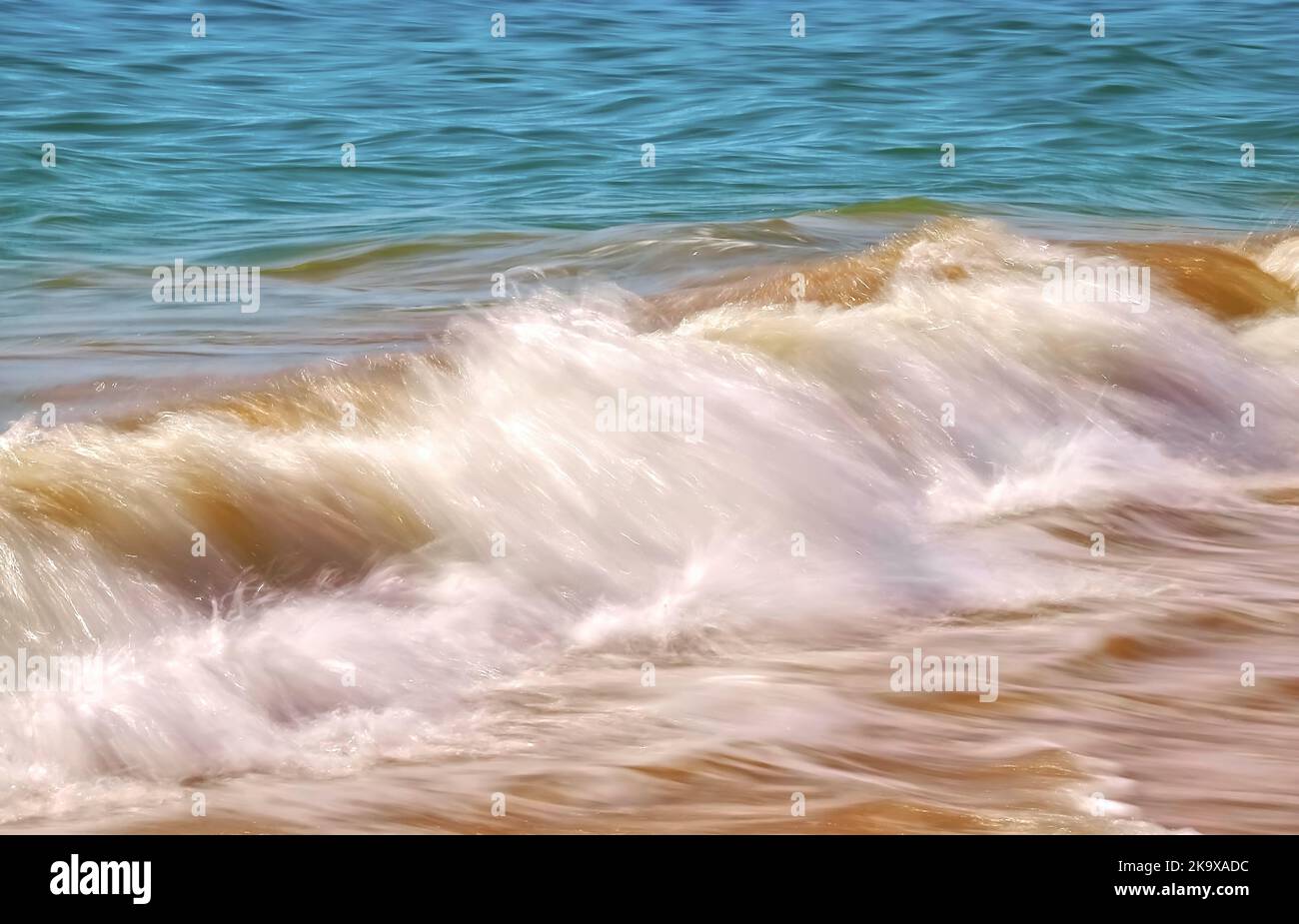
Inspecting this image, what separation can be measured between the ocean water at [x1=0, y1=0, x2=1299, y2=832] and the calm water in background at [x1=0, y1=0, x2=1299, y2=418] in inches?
3.4

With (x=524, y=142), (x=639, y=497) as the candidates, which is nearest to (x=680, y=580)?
(x=639, y=497)

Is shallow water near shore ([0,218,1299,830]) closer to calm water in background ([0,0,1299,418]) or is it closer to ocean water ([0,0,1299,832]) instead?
ocean water ([0,0,1299,832])

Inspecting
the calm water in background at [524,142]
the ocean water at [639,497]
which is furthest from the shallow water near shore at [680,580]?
the calm water in background at [524,142]

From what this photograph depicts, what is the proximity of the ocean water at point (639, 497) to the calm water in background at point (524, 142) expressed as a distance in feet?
0.29

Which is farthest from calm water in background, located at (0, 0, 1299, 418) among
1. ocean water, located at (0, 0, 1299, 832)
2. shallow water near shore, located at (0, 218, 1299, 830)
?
shallow water near shore, located at (0, 218, 1299, 830)

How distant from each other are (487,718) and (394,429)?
1.87m

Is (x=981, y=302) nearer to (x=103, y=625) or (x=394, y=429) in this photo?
(x=394, y=429)

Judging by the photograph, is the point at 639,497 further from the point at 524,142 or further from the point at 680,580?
the point at 524,142

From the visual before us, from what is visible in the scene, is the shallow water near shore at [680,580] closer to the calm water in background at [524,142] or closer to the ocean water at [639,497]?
the ocean water at [639,497]

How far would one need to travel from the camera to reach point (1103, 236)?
33.7 ft

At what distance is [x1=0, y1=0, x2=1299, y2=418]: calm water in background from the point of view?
8.37 metres

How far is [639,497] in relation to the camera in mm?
5527

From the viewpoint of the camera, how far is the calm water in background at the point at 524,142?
27.5 ft

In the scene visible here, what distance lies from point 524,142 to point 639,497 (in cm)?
818
